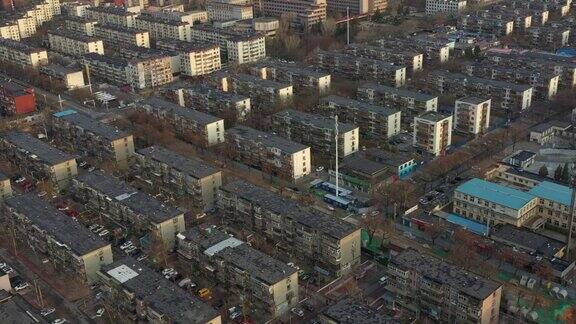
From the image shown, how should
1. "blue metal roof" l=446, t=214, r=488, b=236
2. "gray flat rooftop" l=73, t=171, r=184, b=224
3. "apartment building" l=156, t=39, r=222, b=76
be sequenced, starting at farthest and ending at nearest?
"apartment building" l=156, t=39, r=222, b=76 < "blue metal roof" l=446, t=214, r=488, b=236 < "gray flat rooftop" l=73, t=171, r=184, b=224

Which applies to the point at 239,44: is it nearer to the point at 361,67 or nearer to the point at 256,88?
the point at 361,67

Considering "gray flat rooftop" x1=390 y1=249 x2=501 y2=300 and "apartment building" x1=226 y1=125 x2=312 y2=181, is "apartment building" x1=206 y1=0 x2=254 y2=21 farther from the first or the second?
"gray flat rooftop" x1=390 y1=249 x2=501 y2=300

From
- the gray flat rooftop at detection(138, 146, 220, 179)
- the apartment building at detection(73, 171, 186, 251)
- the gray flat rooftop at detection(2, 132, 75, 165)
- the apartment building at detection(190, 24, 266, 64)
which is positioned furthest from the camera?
the apartment building at detection(190, 24, 266, 64)

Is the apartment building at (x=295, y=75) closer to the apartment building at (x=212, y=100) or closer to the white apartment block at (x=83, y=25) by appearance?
the apartment building at (x=212, y=100)

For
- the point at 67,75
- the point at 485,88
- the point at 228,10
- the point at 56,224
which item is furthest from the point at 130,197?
the point at 228,10

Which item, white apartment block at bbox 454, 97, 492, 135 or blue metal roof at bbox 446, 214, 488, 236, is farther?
white apartment block at bbox 454, 97, 492, 135

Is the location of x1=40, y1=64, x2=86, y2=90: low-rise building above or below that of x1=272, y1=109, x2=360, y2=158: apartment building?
→ above

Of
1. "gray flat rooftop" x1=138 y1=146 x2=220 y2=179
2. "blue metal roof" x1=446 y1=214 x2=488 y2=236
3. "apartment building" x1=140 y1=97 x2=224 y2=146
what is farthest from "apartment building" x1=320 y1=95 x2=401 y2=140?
"gray flat rooftop" x1=138 y1=146 x2=220 y2=179
